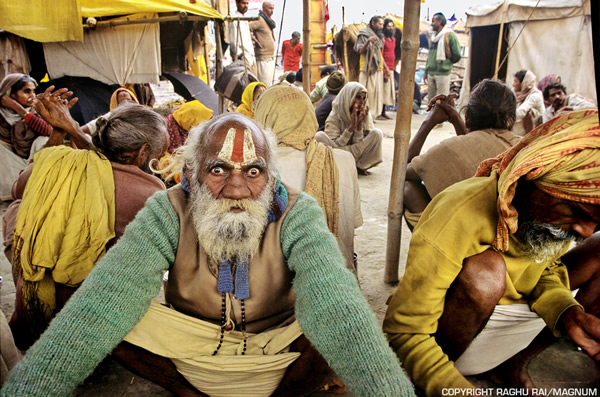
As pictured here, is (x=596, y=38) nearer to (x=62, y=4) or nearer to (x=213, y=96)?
(x=62, y=4)

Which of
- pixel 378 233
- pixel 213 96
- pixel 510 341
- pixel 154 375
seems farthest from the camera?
pixel 213 96

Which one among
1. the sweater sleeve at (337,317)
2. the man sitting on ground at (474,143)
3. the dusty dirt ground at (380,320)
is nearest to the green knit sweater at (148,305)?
the sweater sleeve at (337,317)

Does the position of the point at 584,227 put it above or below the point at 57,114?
below

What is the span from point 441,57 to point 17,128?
8.70 metres

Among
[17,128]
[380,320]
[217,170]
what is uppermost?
[217,170]

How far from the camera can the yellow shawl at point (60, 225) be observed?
2.32m

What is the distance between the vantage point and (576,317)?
1996mm

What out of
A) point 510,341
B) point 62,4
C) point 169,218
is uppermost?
point 62,4

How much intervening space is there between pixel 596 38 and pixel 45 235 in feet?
7.77

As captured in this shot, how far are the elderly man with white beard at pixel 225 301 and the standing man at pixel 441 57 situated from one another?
9105 millimetres

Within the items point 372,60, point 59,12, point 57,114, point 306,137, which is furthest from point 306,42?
point 372,60

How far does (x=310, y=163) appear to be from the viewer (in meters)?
2.95

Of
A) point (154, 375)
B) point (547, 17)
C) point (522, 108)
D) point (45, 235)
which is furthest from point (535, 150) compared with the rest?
point (547, 17)

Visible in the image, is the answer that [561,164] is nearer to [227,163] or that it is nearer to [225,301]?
[227,163]
